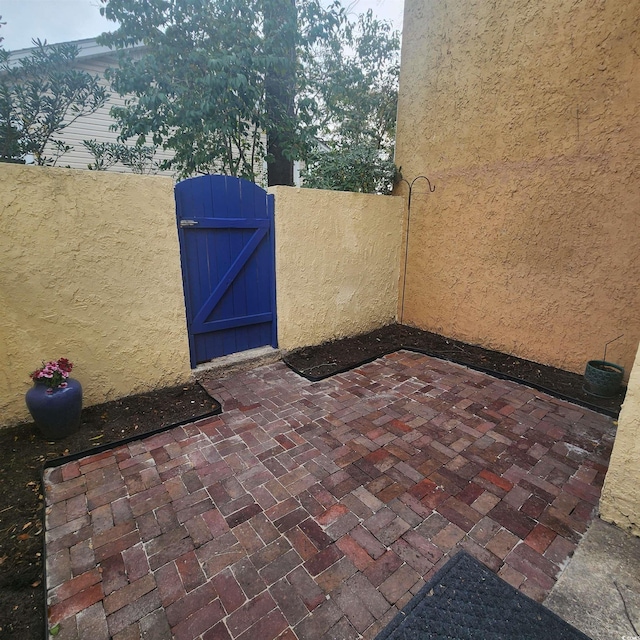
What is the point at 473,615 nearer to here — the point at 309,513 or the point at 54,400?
the point at 309,513

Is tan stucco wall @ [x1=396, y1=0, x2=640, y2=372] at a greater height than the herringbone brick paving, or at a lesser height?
greater

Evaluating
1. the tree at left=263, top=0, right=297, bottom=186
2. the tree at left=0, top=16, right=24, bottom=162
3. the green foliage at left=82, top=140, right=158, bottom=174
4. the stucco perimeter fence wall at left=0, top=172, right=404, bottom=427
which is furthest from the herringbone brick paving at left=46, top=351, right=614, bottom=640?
the green foliage at left=82, top=140, right=158, bottom=174

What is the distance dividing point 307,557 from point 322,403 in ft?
5.43

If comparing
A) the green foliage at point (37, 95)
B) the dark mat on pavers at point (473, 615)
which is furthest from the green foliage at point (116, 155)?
the dark mat on pavers at point (473, 615)

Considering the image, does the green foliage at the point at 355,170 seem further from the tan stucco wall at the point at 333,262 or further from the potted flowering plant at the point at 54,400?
the potted flowering plant at the point at 54,400

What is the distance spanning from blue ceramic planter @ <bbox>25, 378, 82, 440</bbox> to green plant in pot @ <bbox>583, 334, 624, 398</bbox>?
486 cm

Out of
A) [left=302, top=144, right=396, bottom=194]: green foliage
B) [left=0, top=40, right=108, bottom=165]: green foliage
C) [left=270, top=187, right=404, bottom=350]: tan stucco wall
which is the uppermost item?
[left=0, top=40, right=108, bottom=165]: green foliage

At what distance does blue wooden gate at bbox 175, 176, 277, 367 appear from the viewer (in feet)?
11.6

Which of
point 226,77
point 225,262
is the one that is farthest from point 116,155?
point 225,262

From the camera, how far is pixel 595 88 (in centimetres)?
337

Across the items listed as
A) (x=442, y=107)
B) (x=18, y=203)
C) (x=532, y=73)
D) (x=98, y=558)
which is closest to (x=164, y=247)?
(x=18, y=203)

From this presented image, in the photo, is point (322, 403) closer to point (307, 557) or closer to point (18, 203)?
point (307, 557)

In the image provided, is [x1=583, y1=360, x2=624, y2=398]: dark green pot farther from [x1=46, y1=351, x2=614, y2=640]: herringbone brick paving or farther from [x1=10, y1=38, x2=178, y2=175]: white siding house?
[x1=10, y1=38, x2=178, y2=175]: white siding house

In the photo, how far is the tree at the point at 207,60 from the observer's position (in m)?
4.35
